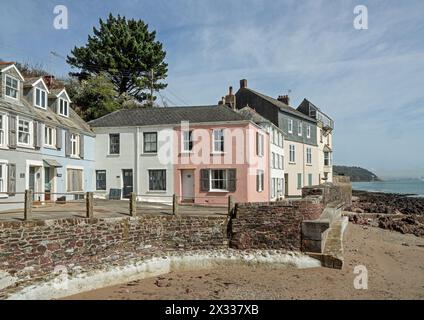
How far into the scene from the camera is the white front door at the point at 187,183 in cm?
2553

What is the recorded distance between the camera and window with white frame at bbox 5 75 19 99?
18781mm

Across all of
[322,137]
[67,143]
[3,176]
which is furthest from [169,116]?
[322,137]

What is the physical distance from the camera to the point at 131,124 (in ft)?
88.5

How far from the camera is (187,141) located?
2559cm

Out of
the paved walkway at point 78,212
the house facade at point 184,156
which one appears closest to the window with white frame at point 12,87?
the paved walkway at point 78,212

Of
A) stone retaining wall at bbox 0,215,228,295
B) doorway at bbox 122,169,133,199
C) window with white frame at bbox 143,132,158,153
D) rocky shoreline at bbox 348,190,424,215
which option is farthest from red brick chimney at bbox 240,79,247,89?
stone retaining wall at bbox 0,215,228,295

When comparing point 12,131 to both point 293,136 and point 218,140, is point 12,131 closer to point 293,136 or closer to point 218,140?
point 218,140

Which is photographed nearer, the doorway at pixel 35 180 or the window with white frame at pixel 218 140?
the doorway at pixel 35 180

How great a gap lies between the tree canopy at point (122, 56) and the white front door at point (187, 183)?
612 inches

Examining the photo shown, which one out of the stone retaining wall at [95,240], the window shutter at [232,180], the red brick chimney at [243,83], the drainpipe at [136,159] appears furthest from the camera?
the red brick chimney at [243,83]

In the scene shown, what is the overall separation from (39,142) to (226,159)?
1150cm

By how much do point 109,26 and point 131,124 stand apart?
17851 mm

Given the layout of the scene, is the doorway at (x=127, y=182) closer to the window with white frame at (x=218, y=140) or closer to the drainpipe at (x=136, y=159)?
the drainpipe at (x=136, y=159)
